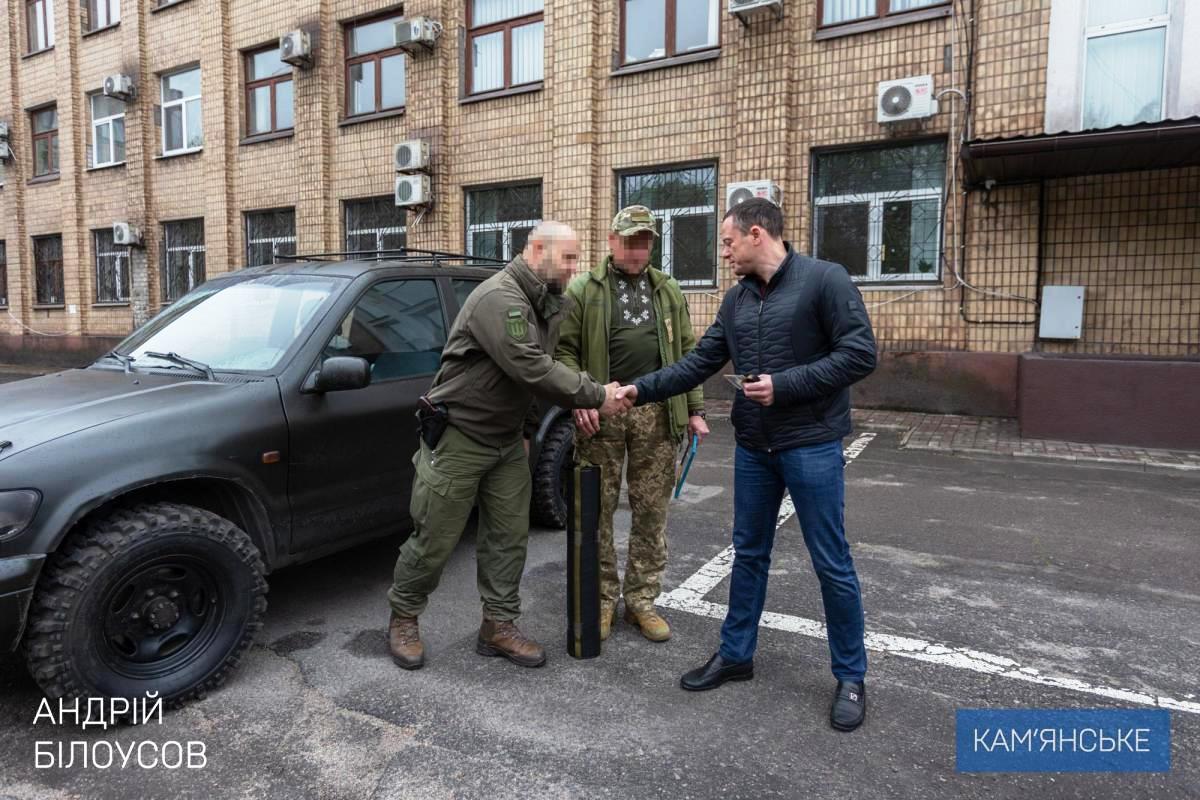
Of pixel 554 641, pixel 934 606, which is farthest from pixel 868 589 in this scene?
pixel 554 641

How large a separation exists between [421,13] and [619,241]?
1244 cm

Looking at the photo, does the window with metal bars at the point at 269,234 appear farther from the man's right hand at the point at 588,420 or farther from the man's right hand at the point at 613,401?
the man's right hand at the point at 613,401

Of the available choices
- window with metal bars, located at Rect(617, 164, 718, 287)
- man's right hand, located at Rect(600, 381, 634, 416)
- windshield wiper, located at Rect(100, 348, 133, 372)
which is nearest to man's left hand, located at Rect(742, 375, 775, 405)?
man's right hand, located at Rect(600, 381, 634, 416)

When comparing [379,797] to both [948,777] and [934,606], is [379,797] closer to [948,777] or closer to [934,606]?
[948,777]

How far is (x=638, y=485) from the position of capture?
12.3 ft

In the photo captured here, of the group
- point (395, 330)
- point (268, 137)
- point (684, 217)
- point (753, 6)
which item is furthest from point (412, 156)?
point (395, 330)

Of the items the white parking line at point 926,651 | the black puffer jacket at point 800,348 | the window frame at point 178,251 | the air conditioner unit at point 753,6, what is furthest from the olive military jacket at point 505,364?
the window frame at point 178,251

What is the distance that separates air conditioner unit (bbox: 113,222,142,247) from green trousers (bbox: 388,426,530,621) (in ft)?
57.9

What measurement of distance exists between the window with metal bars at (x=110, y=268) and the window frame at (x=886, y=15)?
1590 cm

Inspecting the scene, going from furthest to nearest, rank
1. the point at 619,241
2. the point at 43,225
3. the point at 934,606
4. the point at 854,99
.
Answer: the point at 43,225
the point at 854,99
the point at 934,606
the point at 619,241

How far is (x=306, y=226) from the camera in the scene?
15633 mm

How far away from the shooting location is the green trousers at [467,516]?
330 centimetres

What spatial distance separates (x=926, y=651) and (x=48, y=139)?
79.3 feet

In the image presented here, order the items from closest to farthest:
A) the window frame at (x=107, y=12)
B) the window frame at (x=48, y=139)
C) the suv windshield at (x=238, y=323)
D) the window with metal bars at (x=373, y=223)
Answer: the suv windshield at (x=238, y=323)
the window with metal bars at (x=373, y=223)
the window frame at (x=107, y=12)
the window frame at (x=48, y=139)
